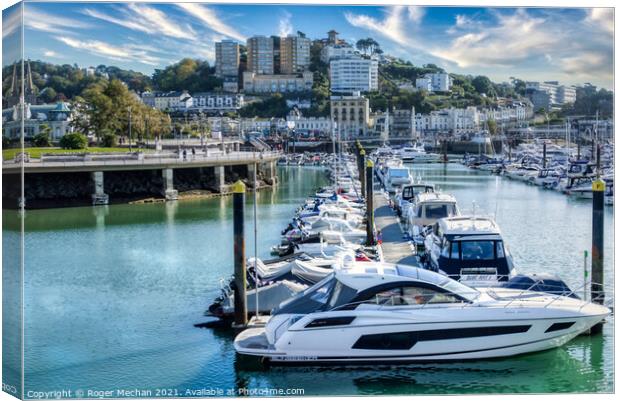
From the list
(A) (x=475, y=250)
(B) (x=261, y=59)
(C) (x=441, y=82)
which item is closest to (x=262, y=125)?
(B) (x=261, y=59)

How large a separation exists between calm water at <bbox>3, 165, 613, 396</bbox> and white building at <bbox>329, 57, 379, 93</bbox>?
51.5 metres

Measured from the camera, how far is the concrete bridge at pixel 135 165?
37.2 meters

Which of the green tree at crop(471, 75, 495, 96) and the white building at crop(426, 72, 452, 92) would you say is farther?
the white building at crop(426, 72, 452, 92)

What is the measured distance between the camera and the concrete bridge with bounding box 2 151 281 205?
122 ft

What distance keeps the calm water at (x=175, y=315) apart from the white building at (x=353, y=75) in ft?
169

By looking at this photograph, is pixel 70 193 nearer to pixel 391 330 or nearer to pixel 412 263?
pixel 412 263

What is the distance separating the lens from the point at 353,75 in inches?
3430

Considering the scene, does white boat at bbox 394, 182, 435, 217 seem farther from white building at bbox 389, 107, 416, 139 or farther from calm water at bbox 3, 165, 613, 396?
white building at bbox 389, 107, 416, 139

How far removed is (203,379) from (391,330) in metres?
2.80

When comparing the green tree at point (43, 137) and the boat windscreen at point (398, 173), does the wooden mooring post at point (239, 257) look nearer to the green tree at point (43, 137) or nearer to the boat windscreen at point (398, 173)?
the boat windscreen at point (398, 173)

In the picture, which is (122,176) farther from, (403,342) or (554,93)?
(403,342)

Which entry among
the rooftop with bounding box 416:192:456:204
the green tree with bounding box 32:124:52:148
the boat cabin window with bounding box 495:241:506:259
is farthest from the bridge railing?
the boat cabin window with bounding box 495:241:506:259

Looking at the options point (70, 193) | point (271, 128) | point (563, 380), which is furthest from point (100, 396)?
point (271, 128)

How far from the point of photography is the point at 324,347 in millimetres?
11695
